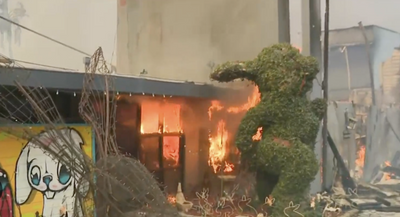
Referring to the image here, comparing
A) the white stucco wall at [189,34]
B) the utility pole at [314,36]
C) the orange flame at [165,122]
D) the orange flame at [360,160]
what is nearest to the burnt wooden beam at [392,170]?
the orange flame at [360,160]

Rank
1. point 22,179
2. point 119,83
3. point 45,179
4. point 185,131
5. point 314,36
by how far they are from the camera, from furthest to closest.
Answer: point 185,131, point 314,36, point 119,83, point 45,179, point 22,179

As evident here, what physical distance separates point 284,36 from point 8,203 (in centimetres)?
525

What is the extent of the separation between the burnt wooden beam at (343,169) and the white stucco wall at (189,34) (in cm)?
215

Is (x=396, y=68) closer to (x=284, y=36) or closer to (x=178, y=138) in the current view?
(x=284, y=36)

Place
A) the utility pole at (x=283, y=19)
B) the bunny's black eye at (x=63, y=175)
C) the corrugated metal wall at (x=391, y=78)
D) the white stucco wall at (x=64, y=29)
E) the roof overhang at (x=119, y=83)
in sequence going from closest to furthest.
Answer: the roof overhang at (x=119, y=83) → the bunny's black eye at (x=63, y=175) → the white stucco wall at (x=64, y=29) → the utility pole at (x=283, y=19) → the corrugated metal wall at (x=391, y=78)

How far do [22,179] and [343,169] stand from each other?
18.4ft

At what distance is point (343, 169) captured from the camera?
29.0 feet

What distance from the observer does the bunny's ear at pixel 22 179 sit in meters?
5.95

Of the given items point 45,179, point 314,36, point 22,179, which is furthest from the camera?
point 314,36

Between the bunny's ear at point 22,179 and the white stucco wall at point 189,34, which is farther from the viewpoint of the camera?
the white stucco wall at point 189,34

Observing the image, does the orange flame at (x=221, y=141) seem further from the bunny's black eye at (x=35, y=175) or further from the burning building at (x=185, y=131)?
the bunny's black eye at (x=35, y=175)

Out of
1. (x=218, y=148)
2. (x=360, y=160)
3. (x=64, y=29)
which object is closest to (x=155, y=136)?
(x=218, y=148)

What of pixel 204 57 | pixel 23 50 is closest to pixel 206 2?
pixel 204 57

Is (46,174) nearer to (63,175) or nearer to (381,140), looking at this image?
(63,175)
